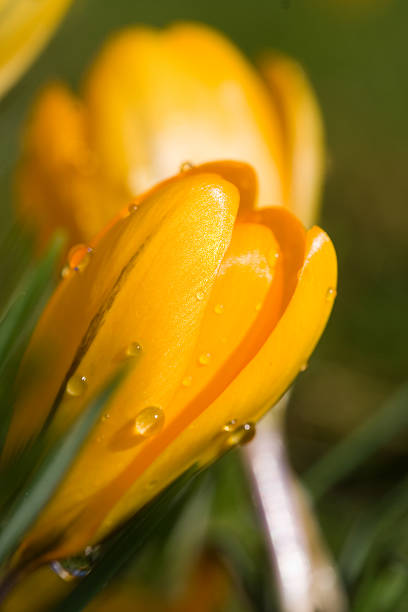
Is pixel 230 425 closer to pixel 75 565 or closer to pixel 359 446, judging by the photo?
pixel 75 565

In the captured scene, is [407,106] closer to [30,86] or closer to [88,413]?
[30,86]

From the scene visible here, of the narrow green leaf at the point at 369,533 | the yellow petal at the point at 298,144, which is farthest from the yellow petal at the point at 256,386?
the yellow petal at the point at 298,144

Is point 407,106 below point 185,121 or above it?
above

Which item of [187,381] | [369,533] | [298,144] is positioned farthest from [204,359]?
[298,144]

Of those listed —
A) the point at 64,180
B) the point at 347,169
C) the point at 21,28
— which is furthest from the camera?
the point at 347,169

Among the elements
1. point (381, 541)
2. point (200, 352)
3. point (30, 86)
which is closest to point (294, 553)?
point (381, 541)

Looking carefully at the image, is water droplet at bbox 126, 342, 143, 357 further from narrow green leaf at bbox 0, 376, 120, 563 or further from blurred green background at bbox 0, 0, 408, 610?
blurred green background at bbox 0, 0, 408, 610

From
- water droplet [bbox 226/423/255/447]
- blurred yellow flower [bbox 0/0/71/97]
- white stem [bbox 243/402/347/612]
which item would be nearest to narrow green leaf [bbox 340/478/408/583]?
white stem [bbox 243/402/347/612]

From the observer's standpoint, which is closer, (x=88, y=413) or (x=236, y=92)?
(x=88, y=413)
